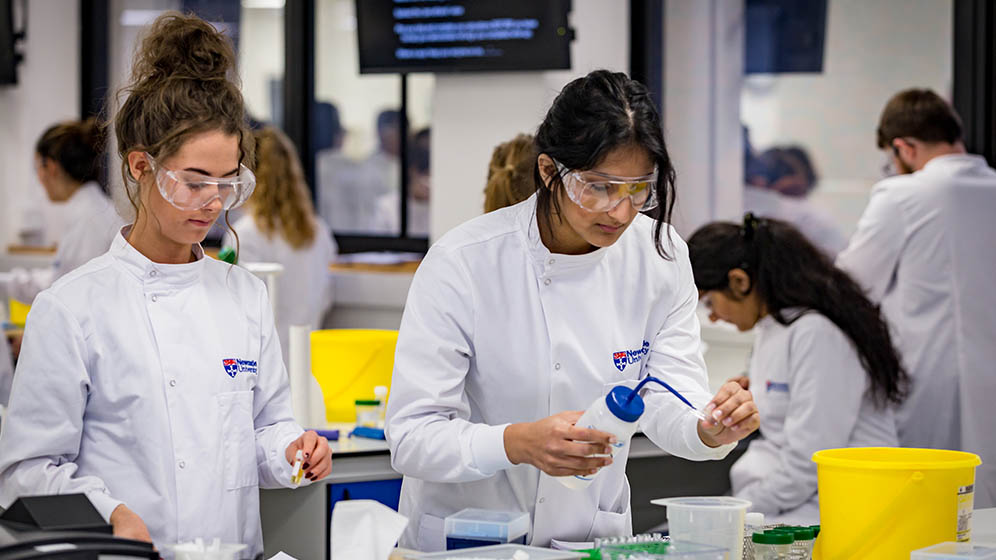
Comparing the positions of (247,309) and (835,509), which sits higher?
(247,309)

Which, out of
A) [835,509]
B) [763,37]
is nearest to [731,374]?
[763,37]

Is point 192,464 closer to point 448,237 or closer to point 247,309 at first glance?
A: point 247,309

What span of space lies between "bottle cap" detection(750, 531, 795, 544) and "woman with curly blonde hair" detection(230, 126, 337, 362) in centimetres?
313


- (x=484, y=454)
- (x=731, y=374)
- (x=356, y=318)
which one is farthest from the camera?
(x=356, y=318)

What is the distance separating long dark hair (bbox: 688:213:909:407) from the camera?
10.5 ft

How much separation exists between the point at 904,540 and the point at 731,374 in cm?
263

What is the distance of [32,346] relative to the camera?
1.92m

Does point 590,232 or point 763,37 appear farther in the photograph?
point 763,37

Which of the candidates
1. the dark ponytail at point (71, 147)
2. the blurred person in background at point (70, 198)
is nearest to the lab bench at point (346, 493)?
the blurred person in background at point (70, 198)

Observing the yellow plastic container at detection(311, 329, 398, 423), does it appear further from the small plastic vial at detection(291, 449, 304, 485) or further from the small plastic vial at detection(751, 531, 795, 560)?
the small plastic vial at detection(751, 531, 795, 560)

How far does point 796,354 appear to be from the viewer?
10.5 ft

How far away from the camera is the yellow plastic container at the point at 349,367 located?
11.1 feet

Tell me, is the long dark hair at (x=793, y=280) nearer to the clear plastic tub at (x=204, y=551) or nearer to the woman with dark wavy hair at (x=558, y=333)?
the woman with dark wavy hair at (x=558, y=333)

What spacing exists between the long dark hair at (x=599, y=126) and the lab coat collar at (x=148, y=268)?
25.6 inches
